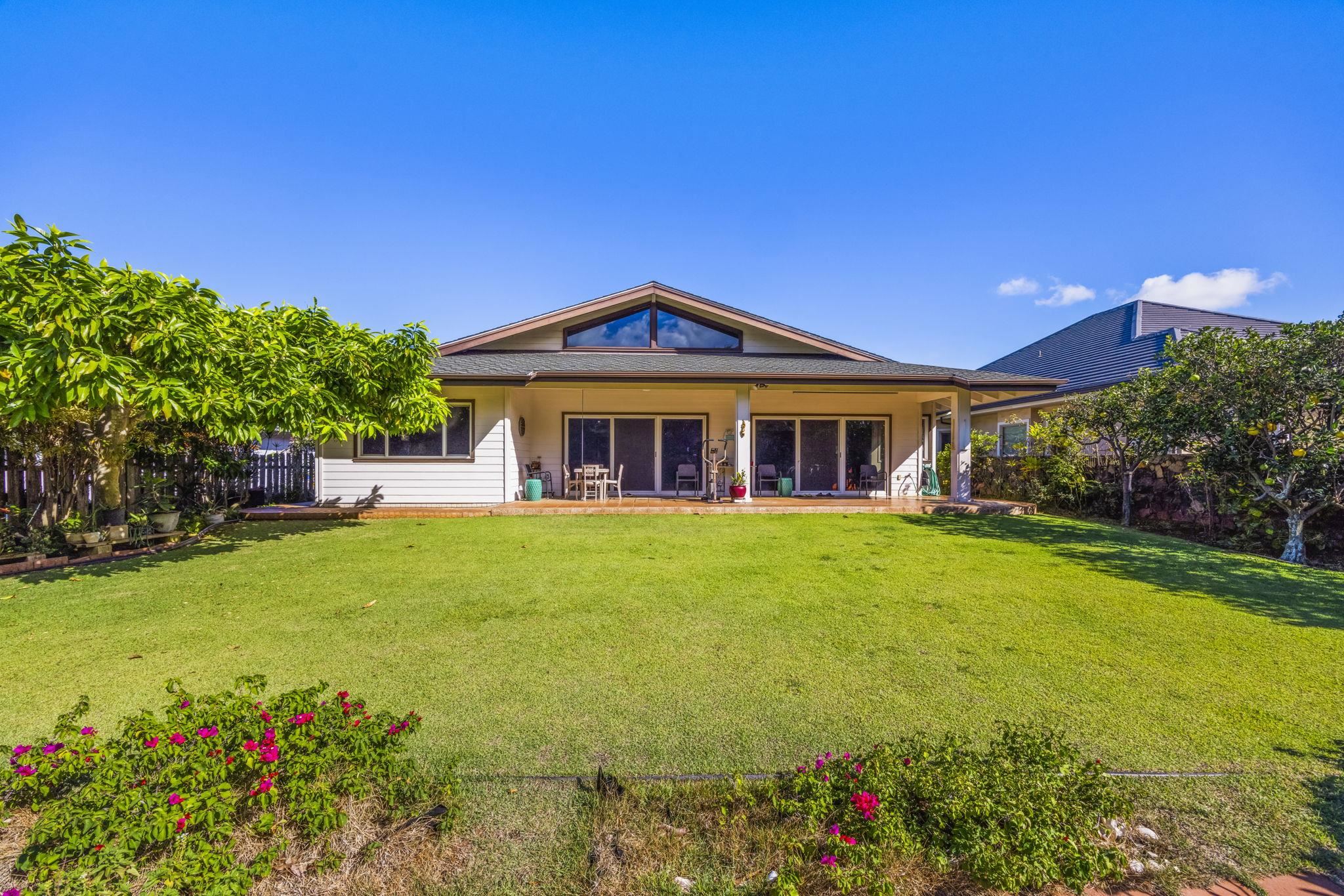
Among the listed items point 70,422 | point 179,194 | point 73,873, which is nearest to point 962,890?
point 73,873

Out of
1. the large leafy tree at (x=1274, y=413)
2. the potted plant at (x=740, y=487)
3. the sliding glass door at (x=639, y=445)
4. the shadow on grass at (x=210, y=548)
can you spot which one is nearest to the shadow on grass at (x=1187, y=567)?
the large leafy tree at (x=1274, y=413)

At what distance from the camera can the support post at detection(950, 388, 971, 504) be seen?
34.8ft

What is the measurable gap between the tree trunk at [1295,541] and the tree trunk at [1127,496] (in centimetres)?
257

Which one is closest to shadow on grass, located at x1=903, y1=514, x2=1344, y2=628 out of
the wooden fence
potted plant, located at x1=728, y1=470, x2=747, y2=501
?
potted plant, located at x1=728, y1=470, x2=747, y2=501

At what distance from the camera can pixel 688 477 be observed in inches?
490

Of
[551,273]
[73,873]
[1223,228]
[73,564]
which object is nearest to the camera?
[73,873]

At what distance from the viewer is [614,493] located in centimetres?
1257

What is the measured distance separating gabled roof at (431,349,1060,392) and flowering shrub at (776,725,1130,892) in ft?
26.5

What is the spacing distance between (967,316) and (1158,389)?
1157 cm

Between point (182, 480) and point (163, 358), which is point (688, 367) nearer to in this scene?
point (163, 358)

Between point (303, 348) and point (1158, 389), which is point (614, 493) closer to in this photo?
point (303, 348)

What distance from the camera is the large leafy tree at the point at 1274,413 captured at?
657cm

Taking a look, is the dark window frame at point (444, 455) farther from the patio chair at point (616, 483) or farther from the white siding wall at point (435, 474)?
the patio chair at point (616, 483)

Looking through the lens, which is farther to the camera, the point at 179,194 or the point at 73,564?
the point at 179,194
